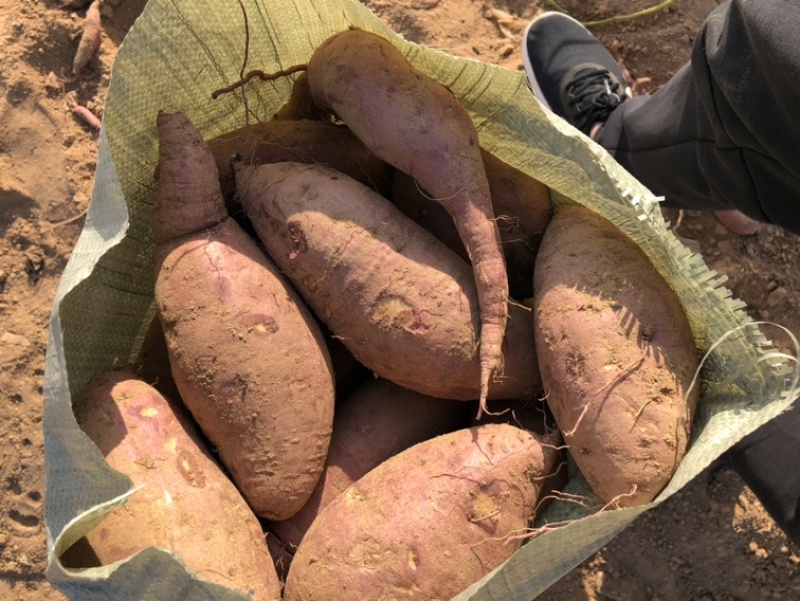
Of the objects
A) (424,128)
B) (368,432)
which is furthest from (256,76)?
(368,432)

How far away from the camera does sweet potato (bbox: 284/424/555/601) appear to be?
1.08 metres

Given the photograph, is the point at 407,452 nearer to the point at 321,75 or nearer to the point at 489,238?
the point at 489,238

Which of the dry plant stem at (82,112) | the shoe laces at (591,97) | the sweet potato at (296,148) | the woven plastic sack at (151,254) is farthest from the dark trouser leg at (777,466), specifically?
the dry plant stem at (82,112)

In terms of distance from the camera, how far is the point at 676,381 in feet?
3.58

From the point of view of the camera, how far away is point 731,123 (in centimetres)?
119

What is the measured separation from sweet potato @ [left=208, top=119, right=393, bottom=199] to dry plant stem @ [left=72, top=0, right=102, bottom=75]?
0.59m

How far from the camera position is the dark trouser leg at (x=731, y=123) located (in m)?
1.02

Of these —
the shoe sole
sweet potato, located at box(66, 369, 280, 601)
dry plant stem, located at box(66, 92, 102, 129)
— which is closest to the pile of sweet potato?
sweet potato, located at box(66, 369, 280, 601)

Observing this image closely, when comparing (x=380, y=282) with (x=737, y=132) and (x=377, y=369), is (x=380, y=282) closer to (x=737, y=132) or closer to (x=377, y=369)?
(x=377, y=369)

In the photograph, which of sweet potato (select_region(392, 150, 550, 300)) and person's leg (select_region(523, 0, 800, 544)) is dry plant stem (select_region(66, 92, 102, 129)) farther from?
Answer: person's leg (select_region(523, 0, 800, 544))

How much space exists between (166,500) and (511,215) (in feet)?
2.63

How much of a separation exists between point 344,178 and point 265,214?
0.16 metres

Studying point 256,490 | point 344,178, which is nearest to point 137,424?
point 256,490

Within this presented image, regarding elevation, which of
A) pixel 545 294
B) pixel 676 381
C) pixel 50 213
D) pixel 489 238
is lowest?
pixel 676 381
